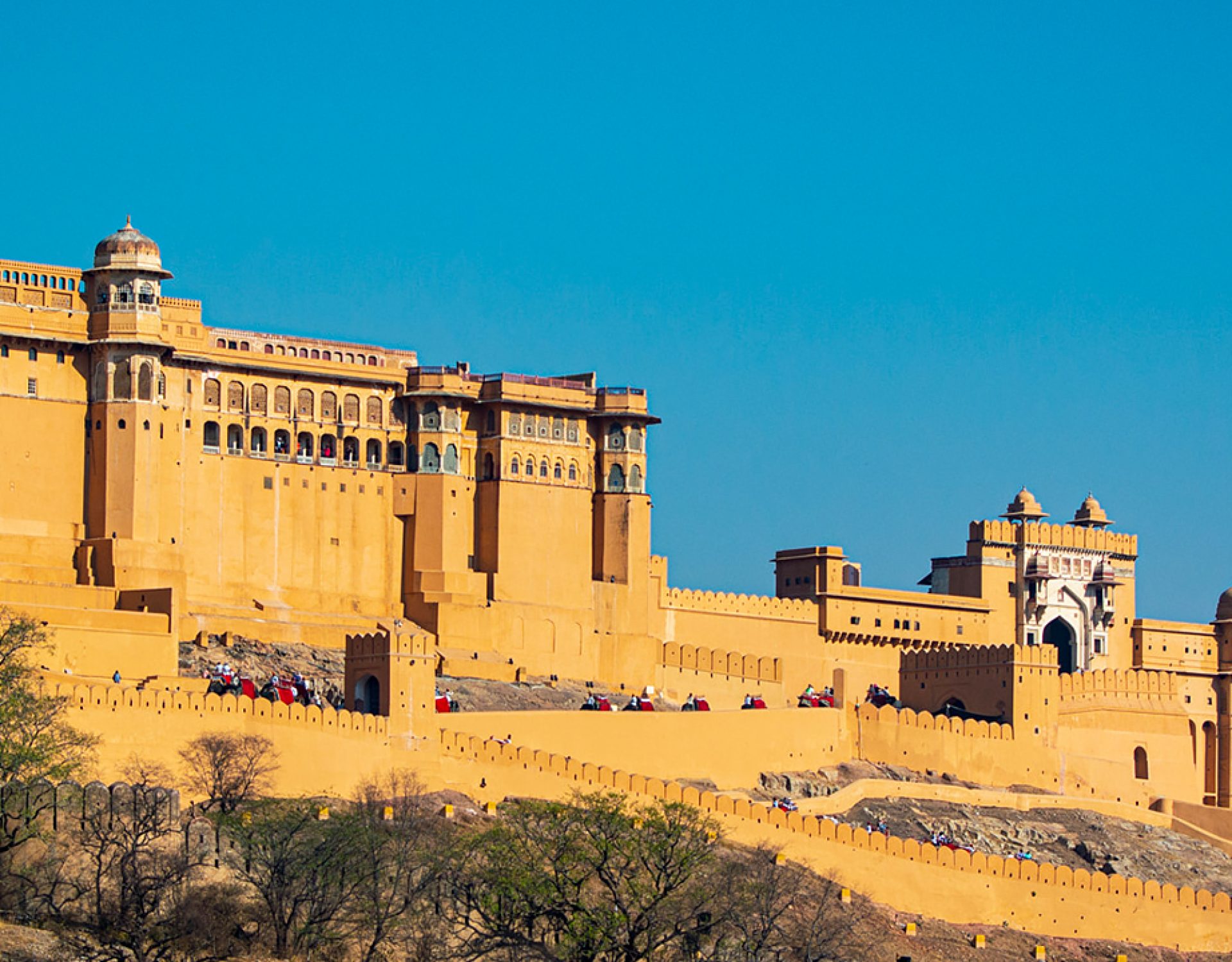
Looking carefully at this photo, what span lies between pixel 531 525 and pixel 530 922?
34.8 m

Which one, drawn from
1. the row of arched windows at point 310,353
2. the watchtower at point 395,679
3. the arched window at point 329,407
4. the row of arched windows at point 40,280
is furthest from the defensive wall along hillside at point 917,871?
the row of arched windows at point 40,280

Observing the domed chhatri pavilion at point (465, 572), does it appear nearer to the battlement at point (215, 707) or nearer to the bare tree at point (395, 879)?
the battlement at point (215, 707)

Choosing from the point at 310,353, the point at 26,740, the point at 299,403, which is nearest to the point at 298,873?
the point at 26,740

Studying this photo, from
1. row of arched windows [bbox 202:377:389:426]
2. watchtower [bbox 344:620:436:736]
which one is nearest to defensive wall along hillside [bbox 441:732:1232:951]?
watchtower [bbox 344:620:436:736]

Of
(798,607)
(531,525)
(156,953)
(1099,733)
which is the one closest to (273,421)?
(531,525)

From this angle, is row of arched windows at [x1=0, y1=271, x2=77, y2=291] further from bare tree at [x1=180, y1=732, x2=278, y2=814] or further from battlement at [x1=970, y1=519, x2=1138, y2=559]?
battlement at [x1=970, y1=519, x2=1138, y2=559]

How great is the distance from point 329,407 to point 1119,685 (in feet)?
90.0

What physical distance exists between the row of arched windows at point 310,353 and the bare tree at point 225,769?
2423 centimetres

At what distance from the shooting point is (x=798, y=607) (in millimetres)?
107250

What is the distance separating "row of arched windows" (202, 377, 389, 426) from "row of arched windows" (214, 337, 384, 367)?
3.72ft

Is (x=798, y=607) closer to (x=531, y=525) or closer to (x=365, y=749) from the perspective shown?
(x=531, y=525)

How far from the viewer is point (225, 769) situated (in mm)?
72562

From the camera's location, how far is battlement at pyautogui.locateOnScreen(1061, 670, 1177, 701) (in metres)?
102

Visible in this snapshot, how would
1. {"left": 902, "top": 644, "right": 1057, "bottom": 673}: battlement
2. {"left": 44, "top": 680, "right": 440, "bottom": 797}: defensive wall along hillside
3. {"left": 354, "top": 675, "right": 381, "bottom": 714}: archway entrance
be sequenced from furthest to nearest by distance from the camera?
{"left": 902, "top": 644, "right": 1057, "bottom": 673}: battlement → {"left": 354, "top": 675, "right": 381, "bottom": 714}: archway entrance → {"left": 44, "top": 680, "right": 440, "bottom": 797}: defensive wall along hillside
